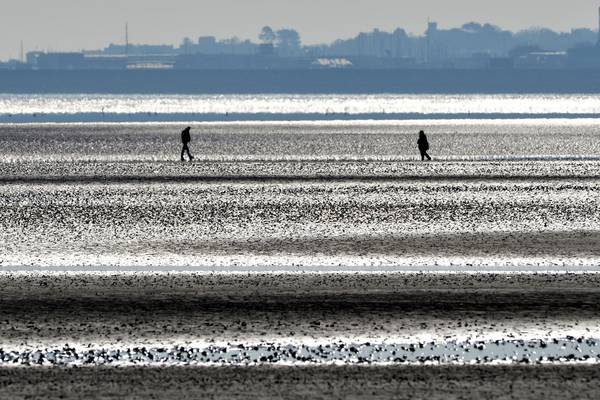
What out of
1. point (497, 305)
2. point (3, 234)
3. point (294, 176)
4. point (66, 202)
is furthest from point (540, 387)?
point (294, 176)

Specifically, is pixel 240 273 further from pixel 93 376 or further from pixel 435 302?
pixel 93 376

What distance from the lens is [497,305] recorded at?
14.9 m

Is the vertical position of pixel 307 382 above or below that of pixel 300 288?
above

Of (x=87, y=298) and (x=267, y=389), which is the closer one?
(x=267, y=389)

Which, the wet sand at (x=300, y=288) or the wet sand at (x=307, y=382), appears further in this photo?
the wet sand at (x=300, y=288)

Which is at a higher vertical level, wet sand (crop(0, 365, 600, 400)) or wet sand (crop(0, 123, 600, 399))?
wet sand (crop(0, 365, 600, 400))

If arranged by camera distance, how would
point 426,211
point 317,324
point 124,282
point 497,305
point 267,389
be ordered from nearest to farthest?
point 267,389 < point 317,324 < point 497,305 < point 124,282 < point 426,211

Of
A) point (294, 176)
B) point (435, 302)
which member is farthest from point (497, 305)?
point (294, 176)

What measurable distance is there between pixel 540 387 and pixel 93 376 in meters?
3.36

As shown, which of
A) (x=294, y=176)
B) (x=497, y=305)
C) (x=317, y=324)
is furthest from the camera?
(x=294, y=176)

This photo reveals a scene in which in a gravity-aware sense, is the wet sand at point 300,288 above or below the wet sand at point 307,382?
below

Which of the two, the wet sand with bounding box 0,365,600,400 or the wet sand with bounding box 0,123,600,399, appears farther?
the wet sand with bounding box 0,123,600,399

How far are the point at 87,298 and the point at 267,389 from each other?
5.41 m

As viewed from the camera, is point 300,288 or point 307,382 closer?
point 307,382
